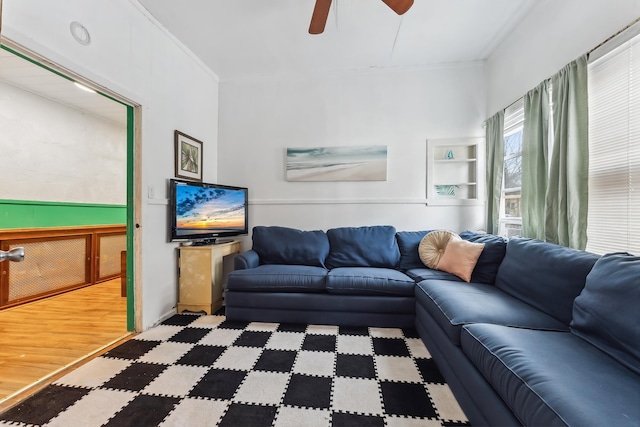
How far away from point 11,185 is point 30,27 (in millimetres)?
2447

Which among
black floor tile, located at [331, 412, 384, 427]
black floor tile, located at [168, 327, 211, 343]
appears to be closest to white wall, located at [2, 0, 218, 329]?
black floor tile, located at [168, 327, 211, 343]

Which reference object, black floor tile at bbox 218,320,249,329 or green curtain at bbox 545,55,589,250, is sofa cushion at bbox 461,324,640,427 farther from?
black floor tile at bbox 218,320,249,329

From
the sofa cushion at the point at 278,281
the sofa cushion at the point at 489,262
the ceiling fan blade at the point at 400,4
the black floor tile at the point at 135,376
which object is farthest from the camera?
the sofa cushion at the point at 278,281

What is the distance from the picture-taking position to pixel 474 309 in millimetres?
1490

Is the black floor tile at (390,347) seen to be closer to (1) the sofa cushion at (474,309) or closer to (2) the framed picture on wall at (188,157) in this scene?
(1) the sofa cushion at (474,309)

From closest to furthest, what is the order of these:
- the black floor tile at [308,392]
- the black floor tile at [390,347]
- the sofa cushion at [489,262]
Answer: the black floor tile at [308,392] < the black floor tile at [390,347] < the sofa cushion at [489,262]

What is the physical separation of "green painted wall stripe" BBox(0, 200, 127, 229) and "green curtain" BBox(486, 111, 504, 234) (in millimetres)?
5394

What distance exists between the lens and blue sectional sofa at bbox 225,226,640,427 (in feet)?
2.87

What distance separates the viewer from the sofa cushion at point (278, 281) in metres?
2.34

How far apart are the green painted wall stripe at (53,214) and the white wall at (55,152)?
9cm

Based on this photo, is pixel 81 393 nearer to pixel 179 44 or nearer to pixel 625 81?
pixel 179 44

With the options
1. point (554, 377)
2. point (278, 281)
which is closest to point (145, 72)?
point (278, 281)

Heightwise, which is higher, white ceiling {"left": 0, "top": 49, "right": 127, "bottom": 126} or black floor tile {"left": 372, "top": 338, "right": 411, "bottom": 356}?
white ceiling {"left": 0, "top": 49, "right": 127, "bottom": 126}

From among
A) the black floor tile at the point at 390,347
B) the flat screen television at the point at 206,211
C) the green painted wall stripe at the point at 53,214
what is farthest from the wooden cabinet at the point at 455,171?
the green painted wall stripe at the point at 53,214
